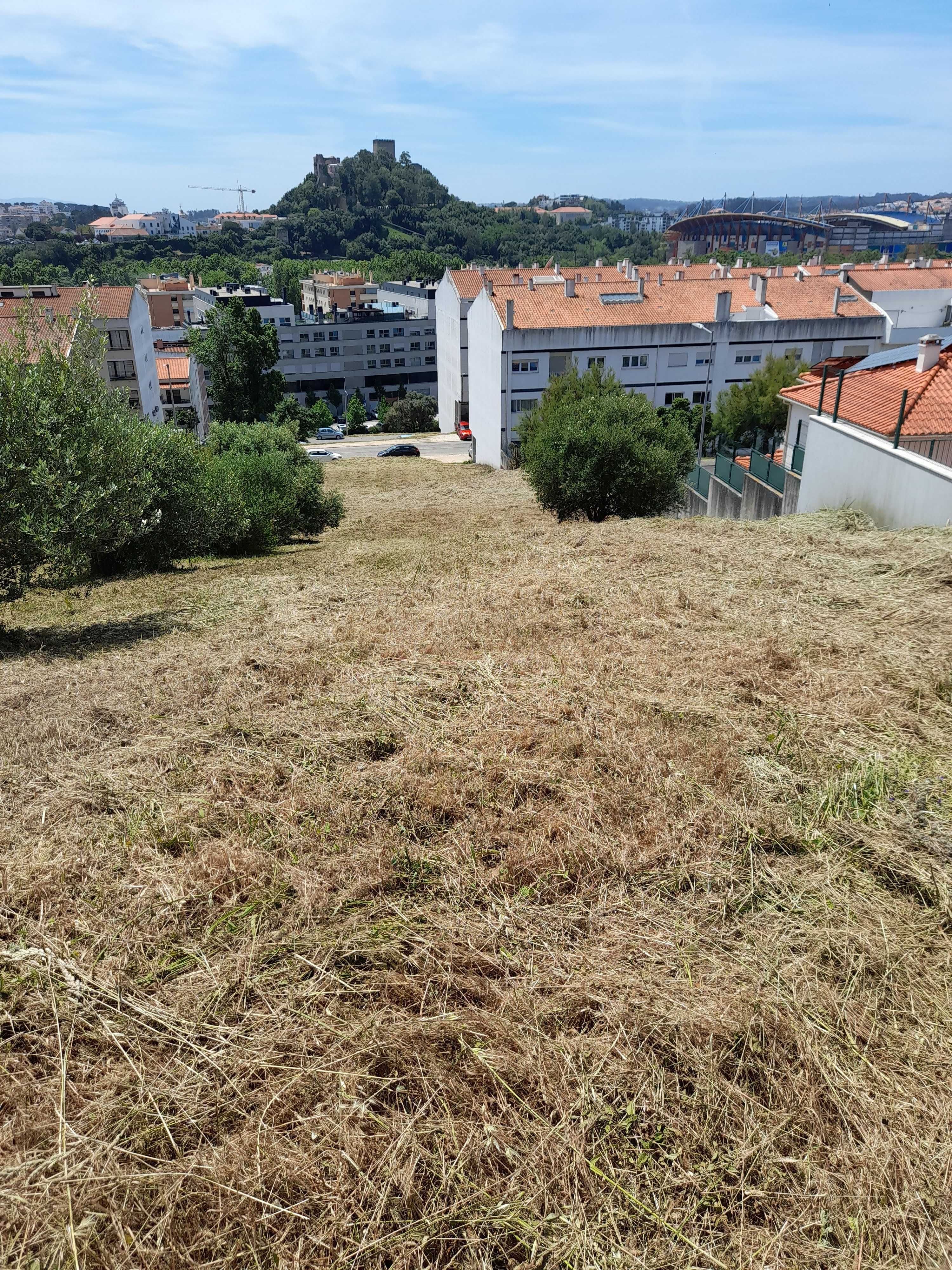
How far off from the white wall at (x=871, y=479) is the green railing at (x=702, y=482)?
7.54 meters

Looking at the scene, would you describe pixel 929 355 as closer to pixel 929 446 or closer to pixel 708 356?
pixel 929 446

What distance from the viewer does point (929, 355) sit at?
60.5ft

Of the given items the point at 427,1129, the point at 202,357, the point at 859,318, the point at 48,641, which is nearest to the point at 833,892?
the point at 427,1129

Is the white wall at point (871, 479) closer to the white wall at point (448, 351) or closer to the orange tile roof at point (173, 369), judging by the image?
the white wall at point (448, 351)

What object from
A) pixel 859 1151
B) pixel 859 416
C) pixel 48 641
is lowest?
pixel 48 641

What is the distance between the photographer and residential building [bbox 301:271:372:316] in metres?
113

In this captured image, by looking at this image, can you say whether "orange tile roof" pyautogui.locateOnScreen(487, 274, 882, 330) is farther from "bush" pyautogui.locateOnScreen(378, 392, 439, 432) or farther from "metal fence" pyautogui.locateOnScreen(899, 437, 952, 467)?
"metal fence" pyautogui.locateOnScreen(899, 437, 952, 467)

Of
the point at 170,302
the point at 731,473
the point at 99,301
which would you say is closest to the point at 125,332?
the point at 99,301

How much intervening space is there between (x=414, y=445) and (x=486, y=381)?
1058 centimetres

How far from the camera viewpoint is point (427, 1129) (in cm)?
371

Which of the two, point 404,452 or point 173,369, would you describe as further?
point 173,369

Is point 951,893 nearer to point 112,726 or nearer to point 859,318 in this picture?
point 112,726

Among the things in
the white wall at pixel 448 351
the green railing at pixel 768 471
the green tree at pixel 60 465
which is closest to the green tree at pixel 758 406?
the green railing at pixel 768 471

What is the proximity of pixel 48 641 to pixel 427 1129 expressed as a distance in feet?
33.0
